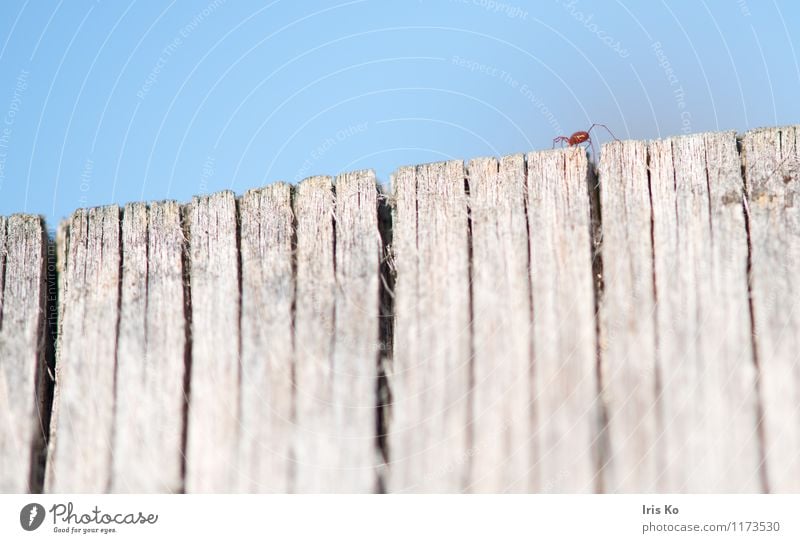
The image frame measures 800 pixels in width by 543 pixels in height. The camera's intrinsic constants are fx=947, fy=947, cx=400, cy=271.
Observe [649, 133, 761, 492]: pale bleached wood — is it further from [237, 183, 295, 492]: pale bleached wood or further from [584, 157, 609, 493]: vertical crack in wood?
[237, 183, 295, 492]: pale bleached wood

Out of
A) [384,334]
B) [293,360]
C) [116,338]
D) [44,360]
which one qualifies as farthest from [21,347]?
[384,334]

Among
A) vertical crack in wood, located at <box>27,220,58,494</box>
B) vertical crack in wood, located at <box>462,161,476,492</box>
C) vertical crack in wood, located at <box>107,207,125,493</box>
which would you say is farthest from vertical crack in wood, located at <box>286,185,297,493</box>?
vertical crack in wood, located at <box>27,220,58,494</box>

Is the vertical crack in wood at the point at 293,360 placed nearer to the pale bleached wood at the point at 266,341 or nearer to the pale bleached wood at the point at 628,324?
the pale bleached wood at the point at 266,341

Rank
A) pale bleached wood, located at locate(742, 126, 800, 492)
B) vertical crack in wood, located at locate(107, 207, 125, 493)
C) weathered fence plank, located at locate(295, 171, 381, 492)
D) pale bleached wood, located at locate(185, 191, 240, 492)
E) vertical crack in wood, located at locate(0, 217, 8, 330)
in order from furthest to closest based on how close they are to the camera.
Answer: vertical crack in wood, located at locate(0, 217, 8, 330)
vertical crack in wood, located at locate(107, 207, 125, 493)
pale bleached wood, located at locate(185, 191, 240, 492)
weathered fence plank, located at locate(295, 171, 381, 492)
pale bleached wood, located at locate(742, 126, 800, 492)

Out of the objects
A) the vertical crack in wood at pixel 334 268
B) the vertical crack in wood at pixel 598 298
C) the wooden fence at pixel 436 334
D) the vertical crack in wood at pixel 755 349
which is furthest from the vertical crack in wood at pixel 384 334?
the vertical crack in wood at pixel 755 349

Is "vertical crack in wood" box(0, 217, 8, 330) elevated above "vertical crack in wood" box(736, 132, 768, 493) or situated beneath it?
elevated above
